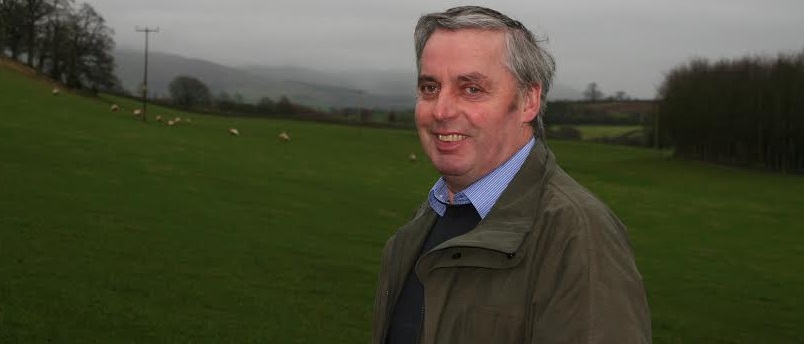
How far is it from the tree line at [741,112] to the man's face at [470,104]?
6974 centimetres

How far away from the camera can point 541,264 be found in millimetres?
2582

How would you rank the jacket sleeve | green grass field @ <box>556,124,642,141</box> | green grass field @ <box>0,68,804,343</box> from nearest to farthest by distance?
1. the jacket sleeve
2. green grass field @ <box>0,68,804,343</box>
3. green grass field @ <box>556,124,642,141</box>

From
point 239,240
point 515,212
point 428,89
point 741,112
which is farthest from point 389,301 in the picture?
point 741,112

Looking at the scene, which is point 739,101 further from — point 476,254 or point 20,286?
point 476,254

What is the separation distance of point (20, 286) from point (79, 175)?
51.9 ft

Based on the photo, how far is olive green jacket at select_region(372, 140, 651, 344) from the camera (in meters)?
2.45

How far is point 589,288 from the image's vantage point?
245 centimetres

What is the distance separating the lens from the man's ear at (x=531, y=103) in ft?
9.96

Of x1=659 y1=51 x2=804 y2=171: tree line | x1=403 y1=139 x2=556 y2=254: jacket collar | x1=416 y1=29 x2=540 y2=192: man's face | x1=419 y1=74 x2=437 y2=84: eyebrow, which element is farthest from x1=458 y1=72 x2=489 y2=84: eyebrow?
x1=659 y1=51 x2=804 y2=171: tree line

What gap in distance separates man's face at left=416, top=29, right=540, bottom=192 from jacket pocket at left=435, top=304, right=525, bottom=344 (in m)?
0.60

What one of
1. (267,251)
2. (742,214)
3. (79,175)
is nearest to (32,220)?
(267,251)

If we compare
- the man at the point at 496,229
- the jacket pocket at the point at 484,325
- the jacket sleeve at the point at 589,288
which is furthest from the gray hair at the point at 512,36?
the jacket pocket at the point at 484,325

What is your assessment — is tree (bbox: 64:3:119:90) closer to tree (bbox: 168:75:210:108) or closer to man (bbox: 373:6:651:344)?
tree (bbox: 168:75:210:108)

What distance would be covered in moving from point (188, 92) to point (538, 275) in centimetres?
10520
